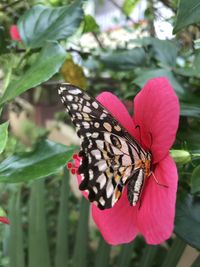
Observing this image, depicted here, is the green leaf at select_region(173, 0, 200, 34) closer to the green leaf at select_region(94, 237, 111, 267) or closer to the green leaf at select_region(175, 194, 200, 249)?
the green leaf at select_region(175, 194, 200, 249)

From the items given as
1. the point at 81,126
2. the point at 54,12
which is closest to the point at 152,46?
the point at 54,12

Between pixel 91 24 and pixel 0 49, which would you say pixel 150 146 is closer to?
pixel 0 49

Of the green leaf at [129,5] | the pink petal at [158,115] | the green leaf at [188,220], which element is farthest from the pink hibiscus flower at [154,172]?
the green leaf at [129,5]

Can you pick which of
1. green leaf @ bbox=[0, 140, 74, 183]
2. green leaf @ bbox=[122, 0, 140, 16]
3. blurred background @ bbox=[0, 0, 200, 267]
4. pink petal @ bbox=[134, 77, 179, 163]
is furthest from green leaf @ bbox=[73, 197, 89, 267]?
green leaf @ bbox=[122, 0, 140, 16]

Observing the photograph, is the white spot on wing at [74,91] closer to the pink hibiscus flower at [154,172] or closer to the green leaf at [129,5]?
the pink hibiscus flower at [154,172]

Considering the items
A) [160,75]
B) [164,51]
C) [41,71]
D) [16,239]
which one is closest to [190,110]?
[160,75]
